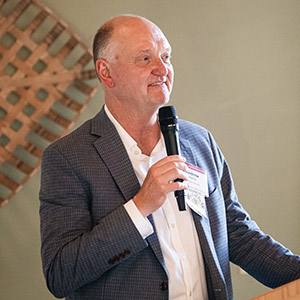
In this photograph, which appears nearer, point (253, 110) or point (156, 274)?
point (156, 274)

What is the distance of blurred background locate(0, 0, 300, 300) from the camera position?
2523mm

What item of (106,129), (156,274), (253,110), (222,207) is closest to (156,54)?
(106,129)

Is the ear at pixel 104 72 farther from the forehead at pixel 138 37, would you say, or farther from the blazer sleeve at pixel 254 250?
the blazer sleeve at pixel 254 250

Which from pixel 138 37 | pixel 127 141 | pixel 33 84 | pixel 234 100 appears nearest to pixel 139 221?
pixel 127 141

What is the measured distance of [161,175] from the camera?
129 centimetres

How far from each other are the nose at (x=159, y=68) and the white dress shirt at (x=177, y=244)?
230 mm

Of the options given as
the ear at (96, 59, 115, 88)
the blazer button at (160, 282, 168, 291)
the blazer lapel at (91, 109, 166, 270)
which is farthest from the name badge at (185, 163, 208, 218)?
the ear at (96, 59, 115, 88)

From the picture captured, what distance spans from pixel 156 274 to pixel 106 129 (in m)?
0.50

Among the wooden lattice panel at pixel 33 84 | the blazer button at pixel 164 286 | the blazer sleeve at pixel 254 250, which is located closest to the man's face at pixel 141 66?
the blazer sleeve at pixel 254 250

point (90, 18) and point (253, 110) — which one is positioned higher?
point (90, 18)

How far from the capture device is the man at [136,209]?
136cm

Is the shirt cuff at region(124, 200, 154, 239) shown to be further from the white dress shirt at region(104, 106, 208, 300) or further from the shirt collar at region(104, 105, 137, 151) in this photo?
the shirt collar at region(104, 105, 137, 151)

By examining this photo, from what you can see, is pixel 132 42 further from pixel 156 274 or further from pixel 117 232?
pixel 156 274

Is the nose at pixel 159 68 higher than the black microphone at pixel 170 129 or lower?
higher
